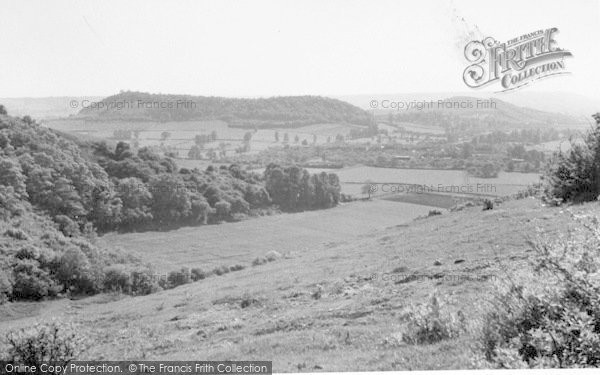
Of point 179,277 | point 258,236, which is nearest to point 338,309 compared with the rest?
point 179,277

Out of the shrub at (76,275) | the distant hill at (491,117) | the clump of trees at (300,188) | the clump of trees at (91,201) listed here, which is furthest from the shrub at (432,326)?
→ the distant hill at (491,117)

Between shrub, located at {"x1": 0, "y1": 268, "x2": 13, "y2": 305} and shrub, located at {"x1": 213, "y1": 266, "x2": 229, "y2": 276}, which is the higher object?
shrub, located at {"x1": 0, "y1": 268, "x2": 13, "y2": 305}

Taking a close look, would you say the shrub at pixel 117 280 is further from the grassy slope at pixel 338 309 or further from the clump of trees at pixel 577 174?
the clump of trees at pixel 577 174

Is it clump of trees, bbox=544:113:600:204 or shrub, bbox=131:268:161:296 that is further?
shrub, bbox=131:268:161:296

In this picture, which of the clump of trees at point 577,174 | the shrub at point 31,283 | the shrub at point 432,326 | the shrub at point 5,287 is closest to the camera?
the shrub at point 432,326

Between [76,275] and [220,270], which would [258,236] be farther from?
[76,275]

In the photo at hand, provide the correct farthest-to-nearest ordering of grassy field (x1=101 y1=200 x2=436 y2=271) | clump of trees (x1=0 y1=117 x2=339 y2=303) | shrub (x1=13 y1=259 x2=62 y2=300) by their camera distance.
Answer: grassy field (x1=101 y1=200 x2=436 y2=271), clump of trees (x1=0 y1=117 x2=339 y2=303), shrub (x1=13 y1=259 x2=62 y2=300)

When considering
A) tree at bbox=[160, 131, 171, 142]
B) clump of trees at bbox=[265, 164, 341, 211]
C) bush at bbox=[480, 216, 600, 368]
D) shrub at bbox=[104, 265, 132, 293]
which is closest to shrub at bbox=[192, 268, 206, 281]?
shrub at bbox=[104, 265, 132, 293]

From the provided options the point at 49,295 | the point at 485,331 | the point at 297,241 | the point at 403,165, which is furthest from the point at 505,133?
the point at 485,331

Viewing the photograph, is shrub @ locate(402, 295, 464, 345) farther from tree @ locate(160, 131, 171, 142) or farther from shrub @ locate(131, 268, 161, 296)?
tree @ locate(160, 131, 171, 142)
